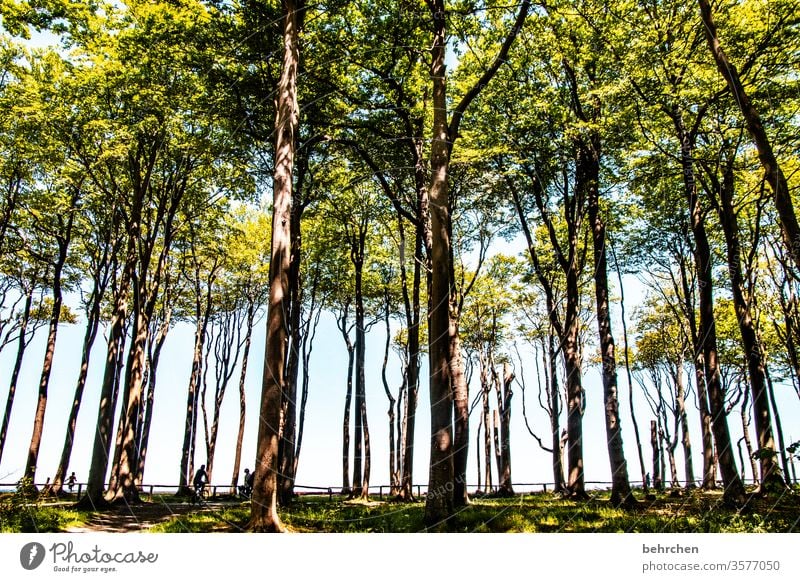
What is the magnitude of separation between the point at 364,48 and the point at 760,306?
854 inches

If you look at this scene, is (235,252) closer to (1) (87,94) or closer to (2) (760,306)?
(1) (87,94)

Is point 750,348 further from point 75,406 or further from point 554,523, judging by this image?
point 75,406

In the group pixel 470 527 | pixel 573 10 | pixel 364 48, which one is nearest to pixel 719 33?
pixel 573 10

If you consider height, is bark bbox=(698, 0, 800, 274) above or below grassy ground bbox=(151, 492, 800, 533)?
above

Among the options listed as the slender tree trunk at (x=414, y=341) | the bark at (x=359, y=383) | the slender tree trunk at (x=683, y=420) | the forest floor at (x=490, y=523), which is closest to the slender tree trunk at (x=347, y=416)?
the bark at (x=359, y=383)

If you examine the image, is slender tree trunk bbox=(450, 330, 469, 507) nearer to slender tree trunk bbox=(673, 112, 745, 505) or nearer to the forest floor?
the forest floor

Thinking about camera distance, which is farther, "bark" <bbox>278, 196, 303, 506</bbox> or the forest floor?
"bark" <bbox>278, 196, 303, 506</bbox>

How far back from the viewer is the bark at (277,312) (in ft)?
25.8

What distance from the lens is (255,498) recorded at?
7867 mm
